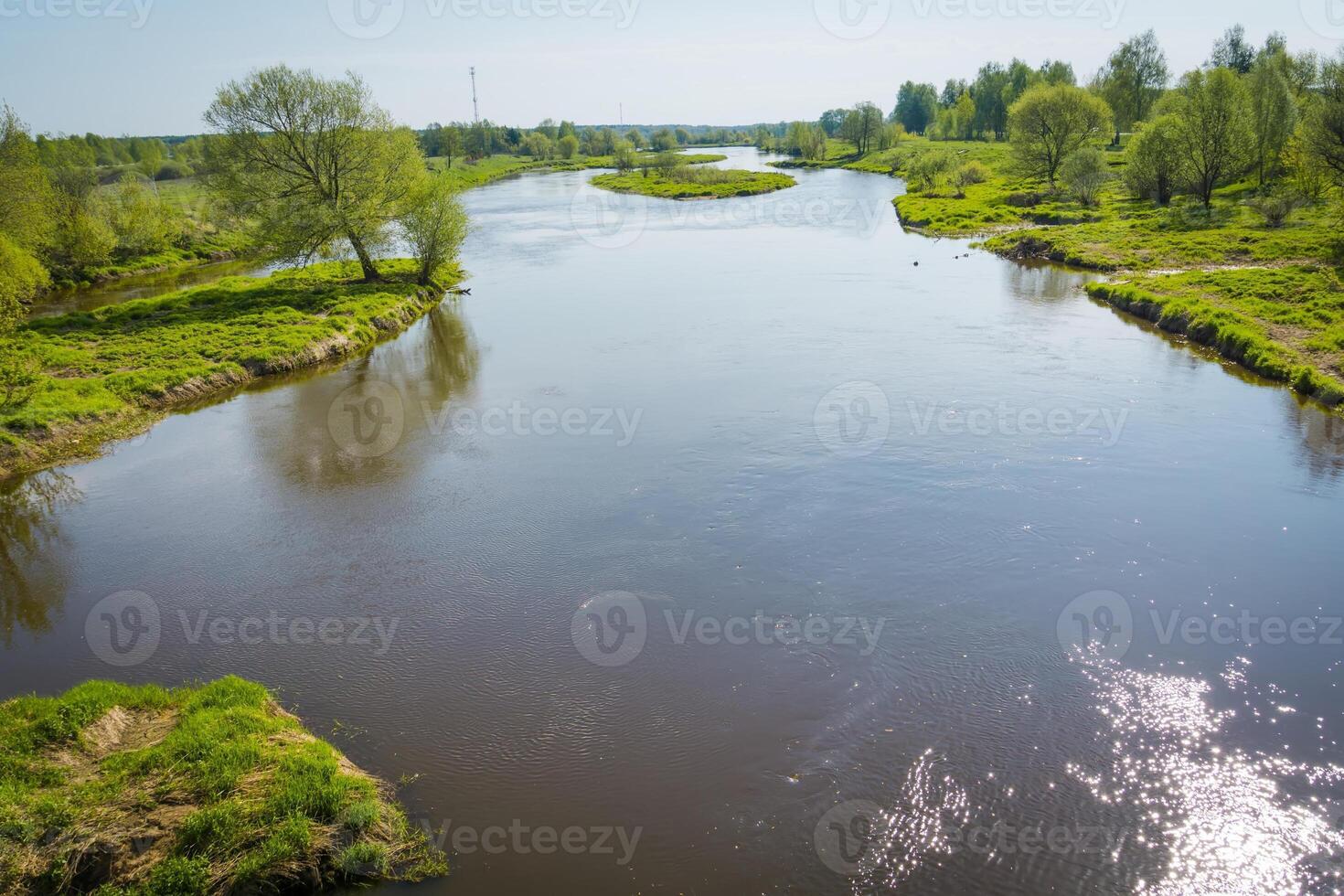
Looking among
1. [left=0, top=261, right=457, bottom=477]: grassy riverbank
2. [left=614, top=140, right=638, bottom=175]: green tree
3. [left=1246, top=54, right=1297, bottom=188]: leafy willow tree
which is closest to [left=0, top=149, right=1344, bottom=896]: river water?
[left=0, top=261, right=457, bottom=477]: grassy riverbank

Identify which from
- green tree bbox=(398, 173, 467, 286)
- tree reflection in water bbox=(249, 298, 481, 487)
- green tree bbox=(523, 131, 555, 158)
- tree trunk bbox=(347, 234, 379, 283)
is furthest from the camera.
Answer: green tree bbox=(523, 131, 555, 158)

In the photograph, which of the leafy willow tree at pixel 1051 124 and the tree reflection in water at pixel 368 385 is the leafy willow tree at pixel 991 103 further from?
the tree reflection in water at pixel 368 385

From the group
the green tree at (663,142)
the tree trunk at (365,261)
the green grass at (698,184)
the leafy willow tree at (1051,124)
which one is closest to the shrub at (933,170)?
the leafy willow tree at (1051,124)

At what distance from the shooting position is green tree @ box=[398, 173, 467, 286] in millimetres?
38562

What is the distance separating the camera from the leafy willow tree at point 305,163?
35.7 m

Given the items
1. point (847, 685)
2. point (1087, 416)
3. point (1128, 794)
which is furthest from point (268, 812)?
point (1087, 416)

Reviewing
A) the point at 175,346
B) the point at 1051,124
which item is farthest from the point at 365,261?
the point at 1051,124

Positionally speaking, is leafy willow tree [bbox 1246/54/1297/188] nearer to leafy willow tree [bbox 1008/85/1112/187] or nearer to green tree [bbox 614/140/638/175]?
leafy willow tree [bbox 1008/85/1112/187]

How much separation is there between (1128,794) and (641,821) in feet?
18.8

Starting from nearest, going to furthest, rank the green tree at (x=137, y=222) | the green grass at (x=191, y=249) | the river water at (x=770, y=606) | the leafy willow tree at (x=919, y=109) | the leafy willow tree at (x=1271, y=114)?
1. the river water at (x=770, y=606)
2. the green grass at (x=191, y=249)
3. the leafy willow tree at (x=1271, y=114)
4. the green tree at (x=137, y=222)
5. the leafy willow tree at (x=919, y=109)

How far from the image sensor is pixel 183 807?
825 centimetres

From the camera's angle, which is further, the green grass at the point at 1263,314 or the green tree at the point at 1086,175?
the green tree at the point at 1086,175

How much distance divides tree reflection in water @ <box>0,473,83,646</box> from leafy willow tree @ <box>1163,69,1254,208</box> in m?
58.2

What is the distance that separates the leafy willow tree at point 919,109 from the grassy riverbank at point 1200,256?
9463 cm
